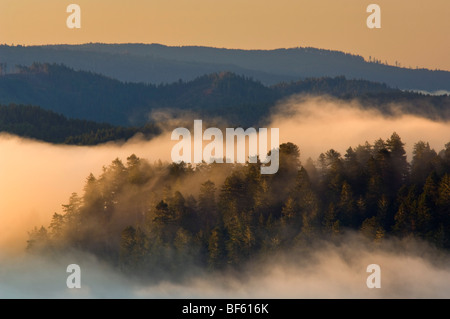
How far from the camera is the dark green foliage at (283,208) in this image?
12738 cm

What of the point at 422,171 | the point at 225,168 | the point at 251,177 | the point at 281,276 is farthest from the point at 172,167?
the point at 422,171

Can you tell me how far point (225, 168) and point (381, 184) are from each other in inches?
1110

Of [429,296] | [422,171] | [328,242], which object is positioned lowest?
[429,296]

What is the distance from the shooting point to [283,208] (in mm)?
134500

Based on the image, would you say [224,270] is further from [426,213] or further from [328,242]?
[426,213]

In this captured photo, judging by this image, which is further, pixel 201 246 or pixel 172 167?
pixel 172 167

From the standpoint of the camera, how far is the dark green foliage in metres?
127

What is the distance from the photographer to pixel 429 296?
412ft

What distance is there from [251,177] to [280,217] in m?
7.64

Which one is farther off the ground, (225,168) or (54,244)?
(225,168)

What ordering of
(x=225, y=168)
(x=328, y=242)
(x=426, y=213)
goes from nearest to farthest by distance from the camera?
1. (x=426, y=213)
2. (x=328, y=242)
3. (x=225, y=168)

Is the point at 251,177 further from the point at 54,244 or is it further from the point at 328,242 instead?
the point at 54,244

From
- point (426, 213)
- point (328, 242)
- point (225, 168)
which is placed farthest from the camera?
point (225, 168)

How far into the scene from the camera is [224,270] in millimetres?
137375
